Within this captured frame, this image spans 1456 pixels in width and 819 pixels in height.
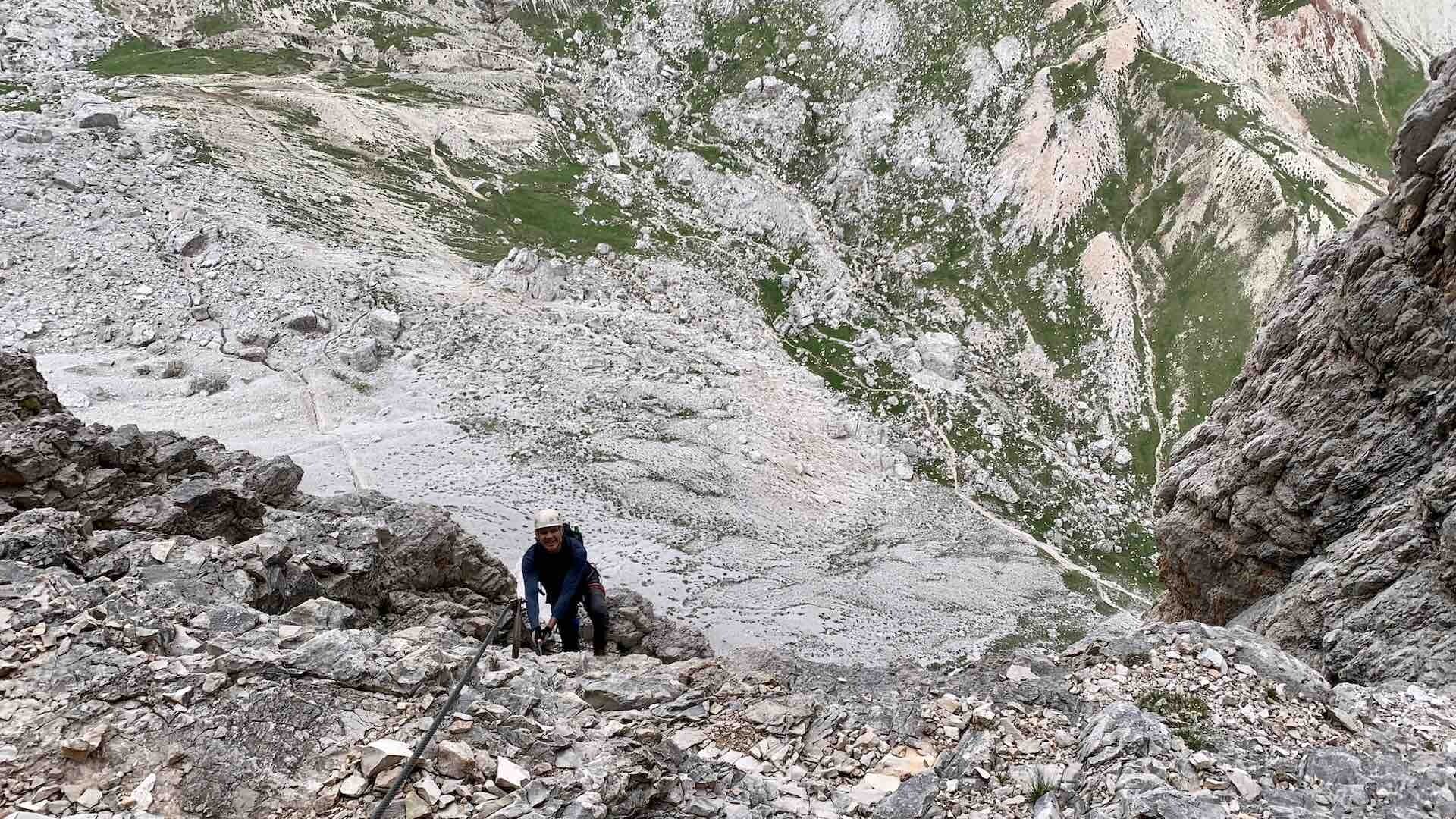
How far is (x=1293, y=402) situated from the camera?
24.0 m

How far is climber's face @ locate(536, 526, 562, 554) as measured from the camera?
48.9 ft

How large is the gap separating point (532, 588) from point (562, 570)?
71cm

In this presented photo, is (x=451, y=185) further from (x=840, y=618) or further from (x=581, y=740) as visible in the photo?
(x=581, y=740)

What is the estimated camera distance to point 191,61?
277 feet

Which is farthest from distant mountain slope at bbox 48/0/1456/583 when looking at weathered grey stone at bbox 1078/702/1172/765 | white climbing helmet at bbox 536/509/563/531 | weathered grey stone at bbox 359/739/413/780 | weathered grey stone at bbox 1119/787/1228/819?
weathered grey stone at bbox 359/739/413/780

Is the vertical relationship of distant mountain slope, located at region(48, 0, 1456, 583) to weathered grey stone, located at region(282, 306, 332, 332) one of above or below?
above

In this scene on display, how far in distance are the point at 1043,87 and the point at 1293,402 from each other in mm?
76057

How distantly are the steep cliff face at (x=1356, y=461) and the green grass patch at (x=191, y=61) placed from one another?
9676 centimetres

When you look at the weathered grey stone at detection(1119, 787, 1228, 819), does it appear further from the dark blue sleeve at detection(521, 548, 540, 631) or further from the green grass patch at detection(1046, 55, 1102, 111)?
the green grass patch at detection(1046, 55, 1102, 111)

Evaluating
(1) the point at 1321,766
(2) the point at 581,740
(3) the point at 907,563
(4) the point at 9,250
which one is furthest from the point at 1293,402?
(4) the point at 9,250

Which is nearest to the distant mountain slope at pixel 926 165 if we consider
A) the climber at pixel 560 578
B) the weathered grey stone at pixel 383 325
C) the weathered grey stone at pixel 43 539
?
the weathered grey stone at pixel 383 325

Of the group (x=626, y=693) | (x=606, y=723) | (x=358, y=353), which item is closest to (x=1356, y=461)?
(x=626, y=693)

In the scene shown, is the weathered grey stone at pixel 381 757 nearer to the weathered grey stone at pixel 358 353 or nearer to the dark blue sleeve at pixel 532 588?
the dark blue sleeve at pixel 532 588

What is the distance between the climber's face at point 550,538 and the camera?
14.9 metres
